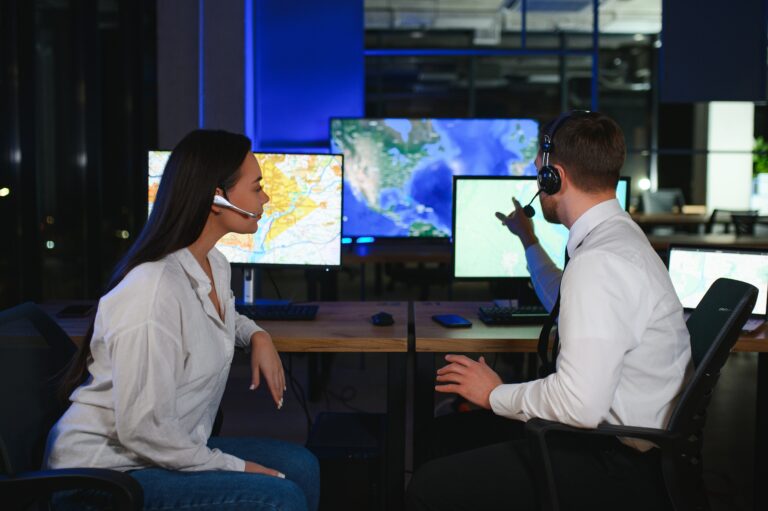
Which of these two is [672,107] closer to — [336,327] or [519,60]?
[519,60]

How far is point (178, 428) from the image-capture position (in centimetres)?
152

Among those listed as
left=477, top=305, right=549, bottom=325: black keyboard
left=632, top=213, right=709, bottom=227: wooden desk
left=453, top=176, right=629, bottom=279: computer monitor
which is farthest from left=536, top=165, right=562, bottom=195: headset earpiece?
left=632, top=213, right=709, bottom=227: wooden desk

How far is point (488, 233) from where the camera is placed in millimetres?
2736

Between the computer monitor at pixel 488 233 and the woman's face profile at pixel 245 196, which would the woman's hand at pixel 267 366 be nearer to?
the woman's face profile at pixel 245 196

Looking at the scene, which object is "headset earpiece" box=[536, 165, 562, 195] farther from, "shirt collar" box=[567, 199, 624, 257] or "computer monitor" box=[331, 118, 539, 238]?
"computer monitor" box=[331, 118, 539, 238]

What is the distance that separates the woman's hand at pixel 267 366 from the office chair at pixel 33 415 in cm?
48

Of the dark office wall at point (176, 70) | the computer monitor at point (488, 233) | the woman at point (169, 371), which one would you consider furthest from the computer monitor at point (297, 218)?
the dark office wall at point (176, 70)

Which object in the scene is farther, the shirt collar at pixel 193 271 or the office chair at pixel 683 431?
the shirt collar at pixel 193 271

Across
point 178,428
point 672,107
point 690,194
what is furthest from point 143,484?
point 672,107

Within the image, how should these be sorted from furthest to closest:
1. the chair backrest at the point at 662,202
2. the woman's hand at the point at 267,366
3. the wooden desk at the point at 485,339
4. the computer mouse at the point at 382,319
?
the chair backrest at the point at 662,202, the computer mouse at the point at 382,319, the wooden desk at the point at 485,339, the woman's hand at the point at 267,366

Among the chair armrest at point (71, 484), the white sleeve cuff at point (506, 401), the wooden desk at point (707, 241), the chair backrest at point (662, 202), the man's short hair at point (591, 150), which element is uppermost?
the man's short hair at point (591, 150)

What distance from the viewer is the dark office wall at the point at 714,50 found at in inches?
229

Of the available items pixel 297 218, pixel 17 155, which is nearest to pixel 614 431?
pixel 297 218

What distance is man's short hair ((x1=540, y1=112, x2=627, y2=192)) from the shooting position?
65.1 inches
